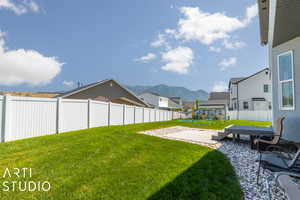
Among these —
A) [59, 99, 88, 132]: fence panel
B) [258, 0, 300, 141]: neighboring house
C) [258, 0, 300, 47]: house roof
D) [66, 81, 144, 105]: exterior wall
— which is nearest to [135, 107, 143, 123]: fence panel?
[66, 81, 144, 105]: exterior wall

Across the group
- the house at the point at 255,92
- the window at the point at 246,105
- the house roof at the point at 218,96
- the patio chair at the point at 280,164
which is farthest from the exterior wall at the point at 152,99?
the patio chair at the point at 280,164

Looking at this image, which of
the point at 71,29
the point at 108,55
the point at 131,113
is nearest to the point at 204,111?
the point at 108,55

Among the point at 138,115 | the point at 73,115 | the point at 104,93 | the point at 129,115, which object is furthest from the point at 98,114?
the point at 104,93

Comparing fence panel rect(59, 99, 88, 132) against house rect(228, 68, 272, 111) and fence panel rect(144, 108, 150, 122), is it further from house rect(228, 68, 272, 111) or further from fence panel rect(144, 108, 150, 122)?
house rect(228, 68, 272, 111)

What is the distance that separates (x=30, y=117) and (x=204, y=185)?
646cm

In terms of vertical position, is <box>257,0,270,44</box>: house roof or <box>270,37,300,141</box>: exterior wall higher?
<box>257,0,270,44</box>: house roof

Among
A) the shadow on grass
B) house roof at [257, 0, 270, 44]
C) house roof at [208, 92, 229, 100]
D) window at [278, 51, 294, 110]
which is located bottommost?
the shadow on grass

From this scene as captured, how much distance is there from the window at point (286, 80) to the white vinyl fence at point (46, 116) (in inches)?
343

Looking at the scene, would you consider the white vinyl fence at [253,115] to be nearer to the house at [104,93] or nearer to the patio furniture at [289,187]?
the house at [104,93]

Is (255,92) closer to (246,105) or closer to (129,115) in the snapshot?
(246,105)

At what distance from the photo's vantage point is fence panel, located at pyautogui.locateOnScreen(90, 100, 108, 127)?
877 cm

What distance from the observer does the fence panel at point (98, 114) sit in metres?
8.77

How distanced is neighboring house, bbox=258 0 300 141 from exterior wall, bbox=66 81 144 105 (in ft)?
51.1

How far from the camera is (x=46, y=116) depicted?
627 cm
